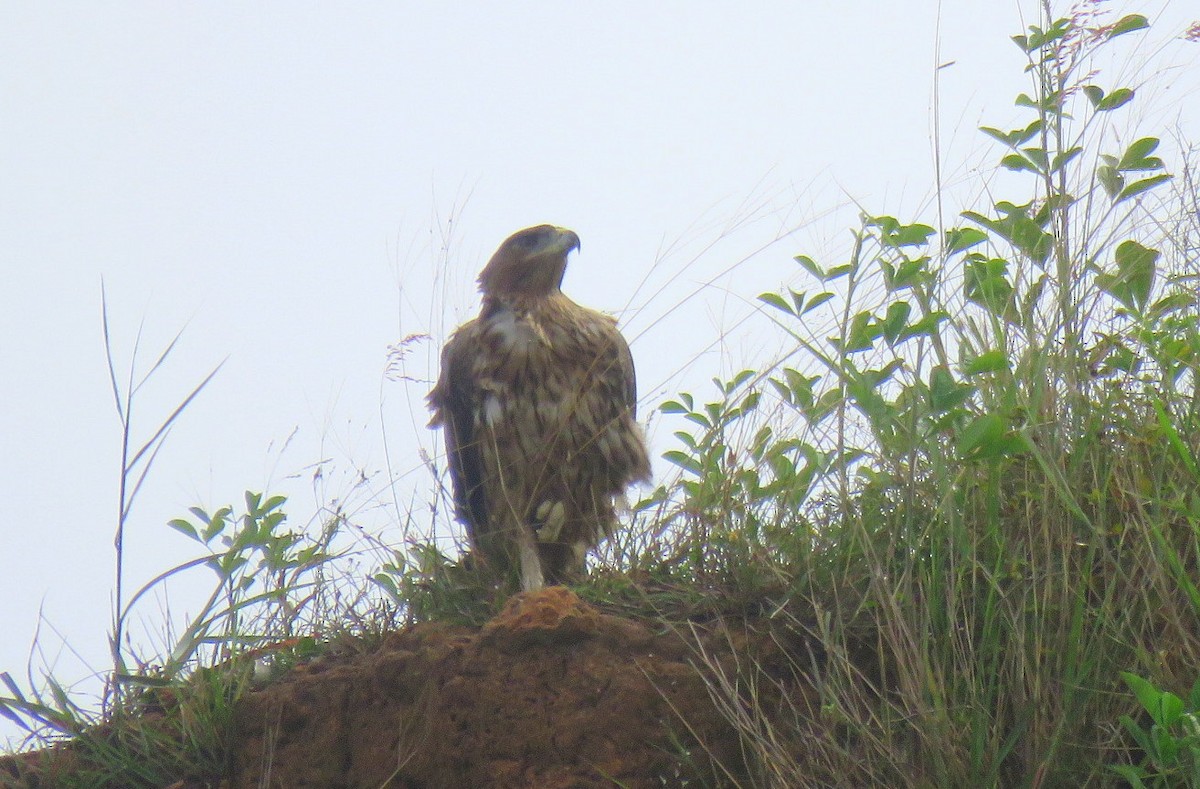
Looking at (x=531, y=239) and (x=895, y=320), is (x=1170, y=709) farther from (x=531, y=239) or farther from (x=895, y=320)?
(x=531, y=239)

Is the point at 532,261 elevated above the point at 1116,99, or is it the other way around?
the point at 532,261

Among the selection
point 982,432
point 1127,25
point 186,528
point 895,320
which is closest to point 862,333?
point 895,320

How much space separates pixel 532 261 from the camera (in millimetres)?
4605

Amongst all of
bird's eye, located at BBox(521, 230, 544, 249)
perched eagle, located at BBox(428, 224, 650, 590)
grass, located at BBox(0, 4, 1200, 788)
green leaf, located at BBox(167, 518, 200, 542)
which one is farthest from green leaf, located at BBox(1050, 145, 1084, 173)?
green leaf, located at BBox(167, 518, 200, 542)

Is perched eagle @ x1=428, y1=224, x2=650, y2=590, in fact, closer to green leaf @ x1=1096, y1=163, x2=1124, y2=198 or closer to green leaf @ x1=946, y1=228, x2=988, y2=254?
green leaf @ x1=946, y1=228, x2=988, y2=254

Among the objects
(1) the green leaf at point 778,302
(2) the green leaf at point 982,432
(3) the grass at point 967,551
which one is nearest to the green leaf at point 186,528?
(3) the grass at point 967,551

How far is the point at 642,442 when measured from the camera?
174 inches

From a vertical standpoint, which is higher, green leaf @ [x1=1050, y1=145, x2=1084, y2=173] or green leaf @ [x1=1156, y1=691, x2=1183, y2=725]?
green leaf @ [x1=1050, y1=145, x2=1084, y2=173]

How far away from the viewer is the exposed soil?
9.19 ft

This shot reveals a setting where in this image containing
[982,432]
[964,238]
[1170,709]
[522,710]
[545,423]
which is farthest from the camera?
[545,423]

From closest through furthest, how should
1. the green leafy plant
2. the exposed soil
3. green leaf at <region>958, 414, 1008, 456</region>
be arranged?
the green leafy plant, green leaf at <region>958, 414, 1008, 456</region>, the exposed soil

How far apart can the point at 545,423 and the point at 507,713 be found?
60.6 inches

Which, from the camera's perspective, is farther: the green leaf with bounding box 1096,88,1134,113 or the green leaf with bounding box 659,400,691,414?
the green leaf with bounding box 659,400,691,414

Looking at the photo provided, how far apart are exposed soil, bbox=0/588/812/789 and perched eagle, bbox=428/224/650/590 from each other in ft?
3.65
